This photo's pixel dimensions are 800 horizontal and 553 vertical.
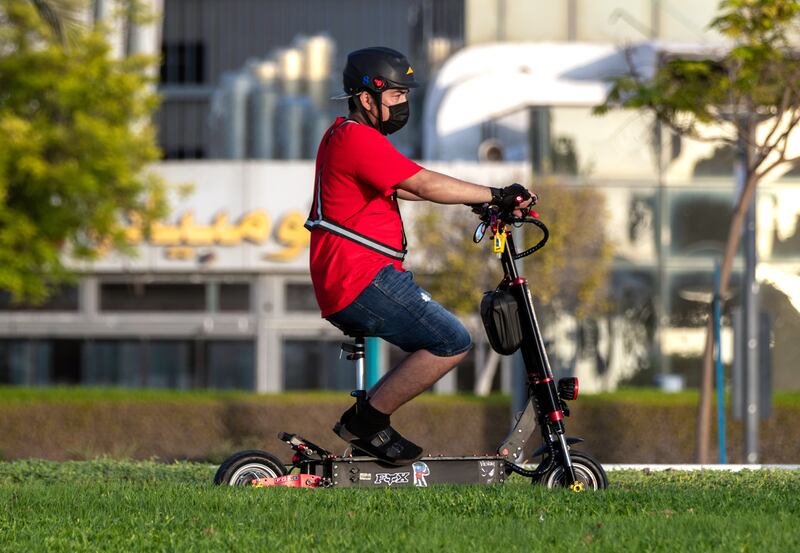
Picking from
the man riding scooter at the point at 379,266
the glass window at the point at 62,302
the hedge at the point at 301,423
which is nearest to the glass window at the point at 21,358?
the glass window at the point at 62,302

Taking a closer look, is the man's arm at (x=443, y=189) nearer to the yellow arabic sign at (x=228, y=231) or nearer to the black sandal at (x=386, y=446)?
the black sandal at (x=386, y=446)

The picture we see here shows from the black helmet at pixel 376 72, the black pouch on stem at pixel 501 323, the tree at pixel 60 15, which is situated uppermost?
the tree at pixel 60 15

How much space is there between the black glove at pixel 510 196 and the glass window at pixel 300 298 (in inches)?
1029

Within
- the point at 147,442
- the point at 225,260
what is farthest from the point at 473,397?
the point at 225,260

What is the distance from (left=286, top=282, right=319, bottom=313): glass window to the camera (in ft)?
107

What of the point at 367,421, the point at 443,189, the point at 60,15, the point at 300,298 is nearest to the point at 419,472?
the point at 367,421

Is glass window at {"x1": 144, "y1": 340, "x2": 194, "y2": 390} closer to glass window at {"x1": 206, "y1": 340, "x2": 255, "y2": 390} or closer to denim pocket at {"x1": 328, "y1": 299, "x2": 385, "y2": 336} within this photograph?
glass window at {"x1": 206, "y1": 340, "x2": 255, "y2": 390}

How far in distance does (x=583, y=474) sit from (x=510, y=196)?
1.21m

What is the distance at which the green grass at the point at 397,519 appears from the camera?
17.2 ft

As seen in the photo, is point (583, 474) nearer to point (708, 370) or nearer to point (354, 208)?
point (354, 208)

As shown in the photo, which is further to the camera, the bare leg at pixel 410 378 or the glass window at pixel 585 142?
the glass window at pixel 585 142

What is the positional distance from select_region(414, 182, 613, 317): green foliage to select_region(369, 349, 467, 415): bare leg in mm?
19846

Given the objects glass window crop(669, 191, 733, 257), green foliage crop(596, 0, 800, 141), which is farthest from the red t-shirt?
glass window crop(669, 191, 733, 257)

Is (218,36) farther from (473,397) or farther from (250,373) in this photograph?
(473,397)
